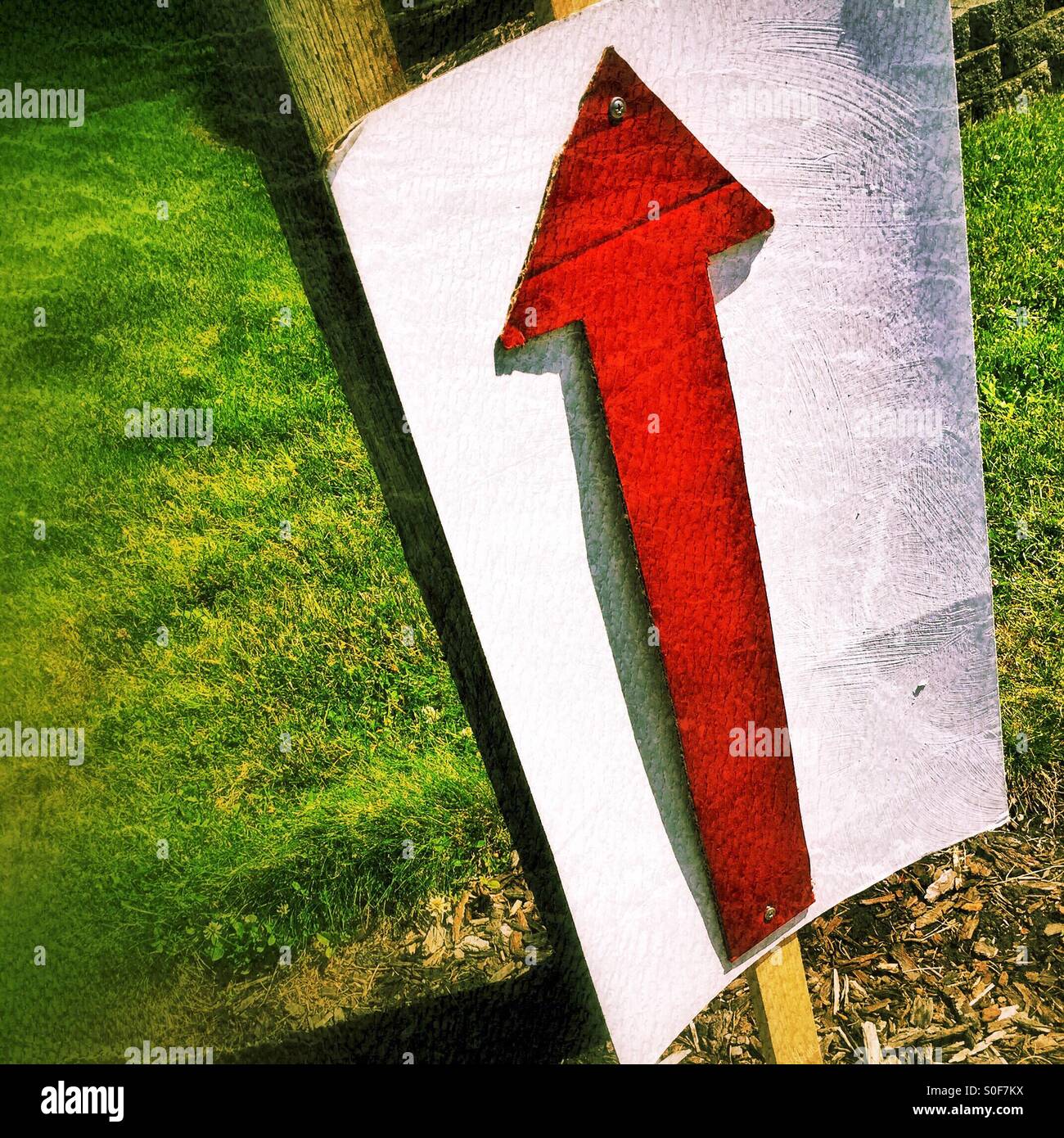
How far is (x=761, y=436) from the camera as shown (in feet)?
4.32

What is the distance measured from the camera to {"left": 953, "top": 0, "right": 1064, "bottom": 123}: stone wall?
157 inches

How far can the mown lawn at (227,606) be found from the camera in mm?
2338

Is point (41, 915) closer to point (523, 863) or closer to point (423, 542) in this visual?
point (523, 863)

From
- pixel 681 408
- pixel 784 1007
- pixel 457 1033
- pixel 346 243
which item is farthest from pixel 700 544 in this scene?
pixel 457 1033

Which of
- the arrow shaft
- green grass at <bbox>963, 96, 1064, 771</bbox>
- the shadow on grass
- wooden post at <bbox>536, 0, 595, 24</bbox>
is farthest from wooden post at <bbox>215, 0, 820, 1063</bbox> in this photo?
green grass at <bbox>963, 96, 1064, 771</bbox>

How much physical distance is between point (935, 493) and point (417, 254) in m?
0.88

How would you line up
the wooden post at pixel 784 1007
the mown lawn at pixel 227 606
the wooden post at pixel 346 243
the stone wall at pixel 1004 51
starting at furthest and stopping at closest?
the stone wall at pixel 1004 51
the mown lawn at pixel 227 606
the wooden post at pixel 784 1007
the wooden post at pixel 346 243

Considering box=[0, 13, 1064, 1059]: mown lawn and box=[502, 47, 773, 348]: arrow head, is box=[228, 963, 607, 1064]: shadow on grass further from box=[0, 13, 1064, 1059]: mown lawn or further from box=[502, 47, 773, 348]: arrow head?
box=[502, 47, 773, 348]: arrow head

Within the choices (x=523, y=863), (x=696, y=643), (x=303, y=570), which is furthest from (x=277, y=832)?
(x=696, y=643)

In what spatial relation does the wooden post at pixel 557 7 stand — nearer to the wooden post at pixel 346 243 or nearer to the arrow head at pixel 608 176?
the arrow head at pixel 608 176

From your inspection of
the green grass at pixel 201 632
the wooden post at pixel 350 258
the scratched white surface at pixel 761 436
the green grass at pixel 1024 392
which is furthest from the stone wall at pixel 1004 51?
the wooden post at pixel 350 258

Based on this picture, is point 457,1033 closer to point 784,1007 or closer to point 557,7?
point 784,1007

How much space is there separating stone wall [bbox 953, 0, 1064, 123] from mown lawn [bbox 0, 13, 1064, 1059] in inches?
5.2

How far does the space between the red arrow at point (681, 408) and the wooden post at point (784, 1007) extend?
18 centimetres
